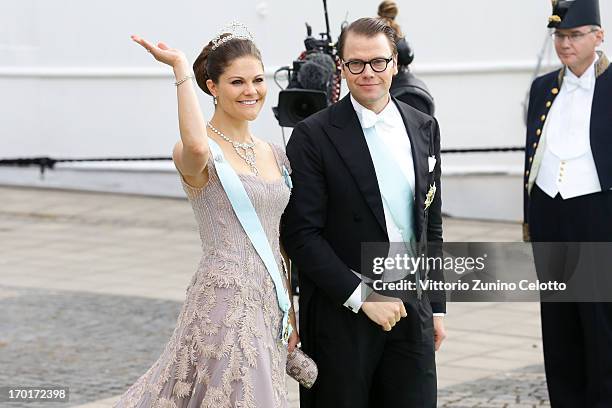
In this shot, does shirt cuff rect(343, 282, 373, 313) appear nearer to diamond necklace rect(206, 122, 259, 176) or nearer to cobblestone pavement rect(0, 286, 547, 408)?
diamond necklace rect(206, 122, 259, 176)

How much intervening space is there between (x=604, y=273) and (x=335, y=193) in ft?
6.05

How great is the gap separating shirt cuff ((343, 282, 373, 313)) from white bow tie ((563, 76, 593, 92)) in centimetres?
202

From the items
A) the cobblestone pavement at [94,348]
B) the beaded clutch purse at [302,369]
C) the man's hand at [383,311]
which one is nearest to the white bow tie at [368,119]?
the man's hand at [383,311]

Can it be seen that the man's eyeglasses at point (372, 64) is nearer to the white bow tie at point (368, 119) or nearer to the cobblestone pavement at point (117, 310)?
the white bow tie at point (368, 119)

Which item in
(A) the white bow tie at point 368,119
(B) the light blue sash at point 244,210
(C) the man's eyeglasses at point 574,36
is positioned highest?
(C) the man's eyeglasses at point 574,36

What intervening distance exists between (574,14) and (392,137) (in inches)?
70.2

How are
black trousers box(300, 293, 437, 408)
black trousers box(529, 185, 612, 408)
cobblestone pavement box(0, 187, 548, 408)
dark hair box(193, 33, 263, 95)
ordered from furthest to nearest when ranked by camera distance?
cobblestone pavement box(0, 187, 548, 408) < black trousers box(529, 185, 612, 408) < black trousers box(300, 293, 437, 408) < dark hair box(193, 33, 263, 95)

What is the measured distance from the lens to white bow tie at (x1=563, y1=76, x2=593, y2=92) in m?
5.95

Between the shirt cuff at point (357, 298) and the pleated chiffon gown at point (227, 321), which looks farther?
the shirt cuff at point (357, 298)

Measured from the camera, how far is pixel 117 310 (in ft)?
29.2

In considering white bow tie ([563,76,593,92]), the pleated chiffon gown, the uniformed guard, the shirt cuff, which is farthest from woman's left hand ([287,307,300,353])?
white bow tie ([563,76,593,92])

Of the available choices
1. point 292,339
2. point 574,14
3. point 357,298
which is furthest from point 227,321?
point 574,14

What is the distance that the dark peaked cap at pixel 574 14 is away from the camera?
19.5ft

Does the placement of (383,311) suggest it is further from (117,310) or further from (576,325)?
(117,310)
